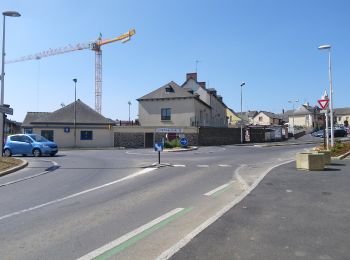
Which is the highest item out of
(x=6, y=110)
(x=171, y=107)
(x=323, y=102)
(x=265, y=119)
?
(x=265, y=119)

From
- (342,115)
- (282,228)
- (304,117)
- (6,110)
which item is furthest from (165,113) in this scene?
(342,115)

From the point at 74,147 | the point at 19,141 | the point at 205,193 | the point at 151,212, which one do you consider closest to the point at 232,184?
the point at 205,193

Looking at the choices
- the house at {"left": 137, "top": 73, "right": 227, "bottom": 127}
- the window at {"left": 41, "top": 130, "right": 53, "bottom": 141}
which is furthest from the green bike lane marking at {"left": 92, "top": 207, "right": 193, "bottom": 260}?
the house at {"left": 137, "top": 73, "right": 227, "bottom": 127}

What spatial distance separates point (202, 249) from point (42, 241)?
2580 mm

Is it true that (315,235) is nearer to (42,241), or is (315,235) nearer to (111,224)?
(111,224)

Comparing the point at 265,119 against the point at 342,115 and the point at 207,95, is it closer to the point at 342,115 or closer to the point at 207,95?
the point at 342,115

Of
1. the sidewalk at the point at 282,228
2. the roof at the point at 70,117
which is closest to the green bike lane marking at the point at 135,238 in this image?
the sidewalk at the point at 282,228

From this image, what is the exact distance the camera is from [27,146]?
30.9 m

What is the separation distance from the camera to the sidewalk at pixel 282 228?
5707mm

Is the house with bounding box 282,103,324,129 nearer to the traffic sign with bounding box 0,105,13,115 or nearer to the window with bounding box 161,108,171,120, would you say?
the window with bounding box 161,108,171,120

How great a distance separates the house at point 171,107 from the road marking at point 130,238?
47.9m

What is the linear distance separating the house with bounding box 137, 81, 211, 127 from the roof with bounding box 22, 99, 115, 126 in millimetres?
7589

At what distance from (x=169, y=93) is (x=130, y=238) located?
52.2 metres

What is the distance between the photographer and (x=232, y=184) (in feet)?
44.0
